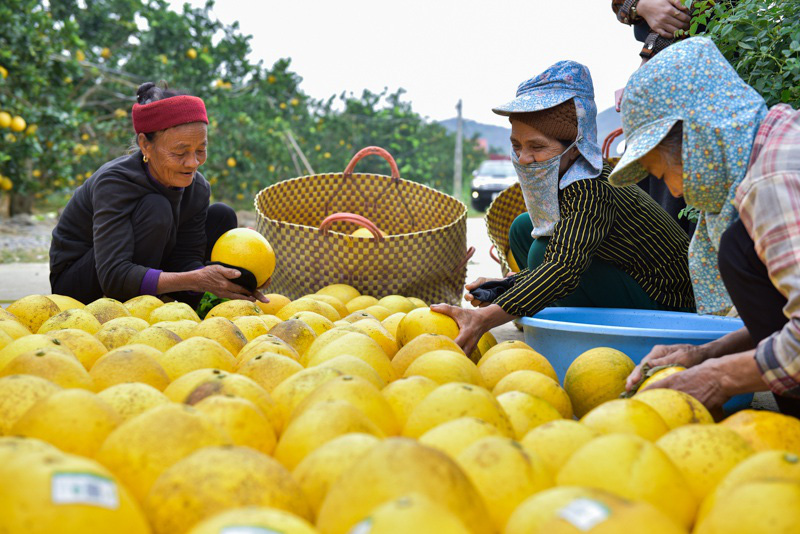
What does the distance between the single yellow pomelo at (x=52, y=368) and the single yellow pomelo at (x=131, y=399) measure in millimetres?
199

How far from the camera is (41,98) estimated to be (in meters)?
7.45

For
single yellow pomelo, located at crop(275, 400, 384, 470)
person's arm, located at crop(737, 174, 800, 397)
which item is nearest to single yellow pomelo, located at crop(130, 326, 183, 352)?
single yellow pomelo, located at crop(275, 400, 384, 470)

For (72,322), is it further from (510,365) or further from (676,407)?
(676,407)

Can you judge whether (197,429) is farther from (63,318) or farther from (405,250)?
(405,250)

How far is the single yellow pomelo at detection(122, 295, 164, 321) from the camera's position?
2986 millimetres

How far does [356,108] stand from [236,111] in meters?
2.55

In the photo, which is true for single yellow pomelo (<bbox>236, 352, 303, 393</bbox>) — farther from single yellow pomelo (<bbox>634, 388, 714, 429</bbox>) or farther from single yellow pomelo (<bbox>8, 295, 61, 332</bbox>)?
single yellow pomelo (<bbox>8, 295, 61, 332</bbox>)

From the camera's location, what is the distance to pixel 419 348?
233cm

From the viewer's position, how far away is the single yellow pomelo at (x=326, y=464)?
1.27m

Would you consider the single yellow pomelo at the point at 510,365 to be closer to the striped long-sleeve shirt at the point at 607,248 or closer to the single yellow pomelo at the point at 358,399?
the striped long-sleeve shirt at the point at 607,248

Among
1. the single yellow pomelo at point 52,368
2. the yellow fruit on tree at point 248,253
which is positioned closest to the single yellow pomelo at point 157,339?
the single yellow pomelo at point 52,368

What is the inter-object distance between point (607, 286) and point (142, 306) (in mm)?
1896

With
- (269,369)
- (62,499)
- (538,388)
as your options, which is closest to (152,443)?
(62,499)

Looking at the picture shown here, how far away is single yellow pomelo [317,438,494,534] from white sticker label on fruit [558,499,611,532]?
6.3 inches
